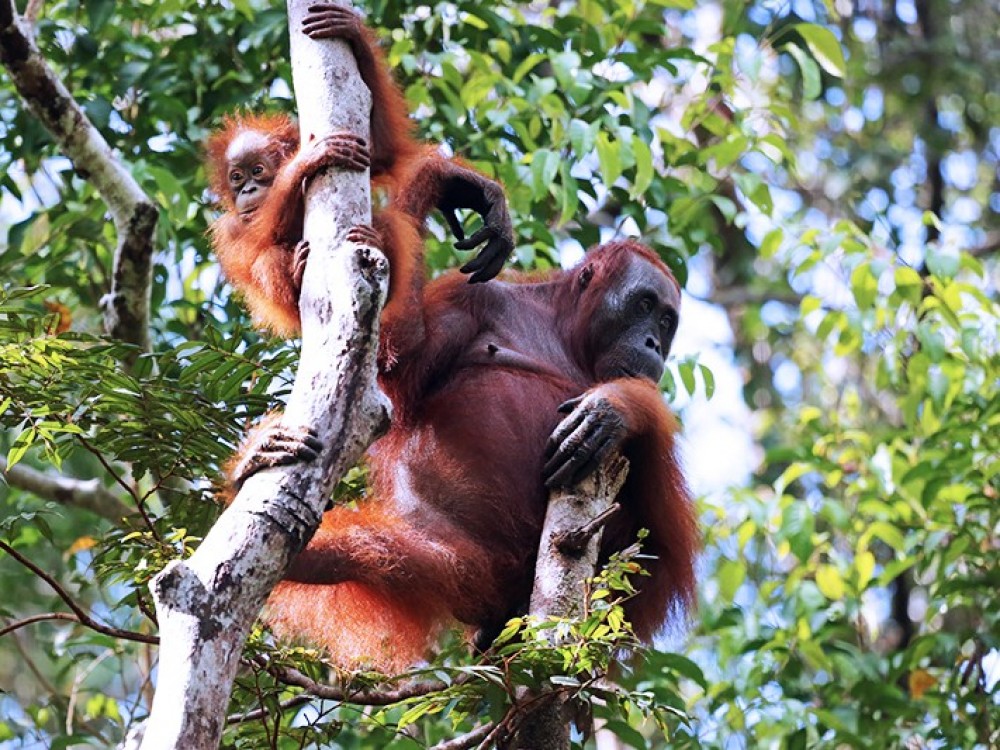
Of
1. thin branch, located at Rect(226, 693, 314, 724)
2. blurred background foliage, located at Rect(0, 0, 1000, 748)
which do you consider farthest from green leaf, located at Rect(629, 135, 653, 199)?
thin branch, located at Rect(226, 693, 314, 724)

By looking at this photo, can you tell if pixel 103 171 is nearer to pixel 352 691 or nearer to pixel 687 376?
pixel 687 376

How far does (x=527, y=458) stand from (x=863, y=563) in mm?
2313

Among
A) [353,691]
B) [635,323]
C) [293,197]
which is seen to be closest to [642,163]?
[635,323]

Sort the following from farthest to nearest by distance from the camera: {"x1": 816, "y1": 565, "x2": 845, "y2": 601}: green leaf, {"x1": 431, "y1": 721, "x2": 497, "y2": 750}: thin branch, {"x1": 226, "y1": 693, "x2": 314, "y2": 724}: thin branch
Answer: {"x1": 816, "y1": 565, "x2": 845, "y2": 601}: green leaf
{"x1": 226, "y1": 693, "x2": 314, "y2": 724}: thin branch
{"x1": 431, "y1": 721, "x2": 497, "y2": 750}: thin branch

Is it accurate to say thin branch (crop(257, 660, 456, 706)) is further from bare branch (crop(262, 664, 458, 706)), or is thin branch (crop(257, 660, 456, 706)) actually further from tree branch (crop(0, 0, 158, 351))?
tree branch (crop(0, 0, 158, 351))

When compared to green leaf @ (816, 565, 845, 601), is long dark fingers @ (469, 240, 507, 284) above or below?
above

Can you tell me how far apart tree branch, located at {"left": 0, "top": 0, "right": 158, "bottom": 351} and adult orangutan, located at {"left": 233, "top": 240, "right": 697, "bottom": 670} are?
107 cm

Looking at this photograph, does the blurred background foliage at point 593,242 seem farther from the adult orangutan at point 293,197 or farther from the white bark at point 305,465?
the white bark at point 305,465

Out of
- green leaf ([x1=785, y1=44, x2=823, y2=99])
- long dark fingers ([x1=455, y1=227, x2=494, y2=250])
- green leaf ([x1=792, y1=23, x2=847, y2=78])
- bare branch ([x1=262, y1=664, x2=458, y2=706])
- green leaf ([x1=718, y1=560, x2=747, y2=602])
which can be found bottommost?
green leaf ([x1=718, y1=560, x2=747, y2=602])

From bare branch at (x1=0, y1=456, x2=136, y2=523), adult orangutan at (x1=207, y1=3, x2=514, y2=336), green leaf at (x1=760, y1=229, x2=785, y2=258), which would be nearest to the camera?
adult orangutan at (x1=207, y1=3, x2=514, y2=336)

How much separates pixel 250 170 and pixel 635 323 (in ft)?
4.34

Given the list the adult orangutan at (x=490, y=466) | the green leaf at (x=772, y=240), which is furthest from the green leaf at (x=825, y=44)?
the adult orangutan at (x=490, y=466)

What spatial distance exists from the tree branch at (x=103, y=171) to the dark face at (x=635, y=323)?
1.56m

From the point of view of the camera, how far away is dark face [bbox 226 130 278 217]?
159 inches
